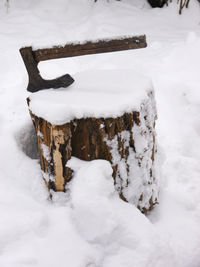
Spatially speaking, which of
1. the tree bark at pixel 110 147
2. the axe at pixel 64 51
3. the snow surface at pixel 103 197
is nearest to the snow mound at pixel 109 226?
the snow surface at pixel 103 197

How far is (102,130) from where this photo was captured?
135 cm

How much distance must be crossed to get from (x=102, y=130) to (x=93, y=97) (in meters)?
0.21

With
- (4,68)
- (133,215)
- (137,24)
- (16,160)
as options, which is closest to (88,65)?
(4,68)

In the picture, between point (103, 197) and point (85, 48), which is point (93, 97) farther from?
point (103, 197)

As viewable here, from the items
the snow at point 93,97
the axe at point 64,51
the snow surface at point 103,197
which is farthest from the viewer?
the axe at point 64,51

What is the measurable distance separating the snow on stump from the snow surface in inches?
3.7

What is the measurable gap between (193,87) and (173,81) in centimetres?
28

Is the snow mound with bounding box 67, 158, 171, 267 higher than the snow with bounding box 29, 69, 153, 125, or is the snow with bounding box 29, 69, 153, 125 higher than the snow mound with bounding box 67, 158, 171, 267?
the snow with bounding box 29, 69, 153, 125

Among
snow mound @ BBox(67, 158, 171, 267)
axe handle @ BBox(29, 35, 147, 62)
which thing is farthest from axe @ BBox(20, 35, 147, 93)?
snow mound @ BBox(67, 158, 171, 267)

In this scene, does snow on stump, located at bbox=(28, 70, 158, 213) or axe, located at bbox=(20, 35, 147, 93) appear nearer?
snow on stump, located at bbox=(28, 70, 158, 213)

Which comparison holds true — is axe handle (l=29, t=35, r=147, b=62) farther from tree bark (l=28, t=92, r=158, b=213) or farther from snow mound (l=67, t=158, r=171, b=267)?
snow mound (l=67, t=158, r=171, b=267)

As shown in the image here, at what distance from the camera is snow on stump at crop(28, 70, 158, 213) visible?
1.33 m

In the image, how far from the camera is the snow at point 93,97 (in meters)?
1.32

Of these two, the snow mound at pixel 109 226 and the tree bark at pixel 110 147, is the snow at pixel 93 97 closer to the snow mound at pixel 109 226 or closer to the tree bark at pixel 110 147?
the tree bark at pixel 110 147
